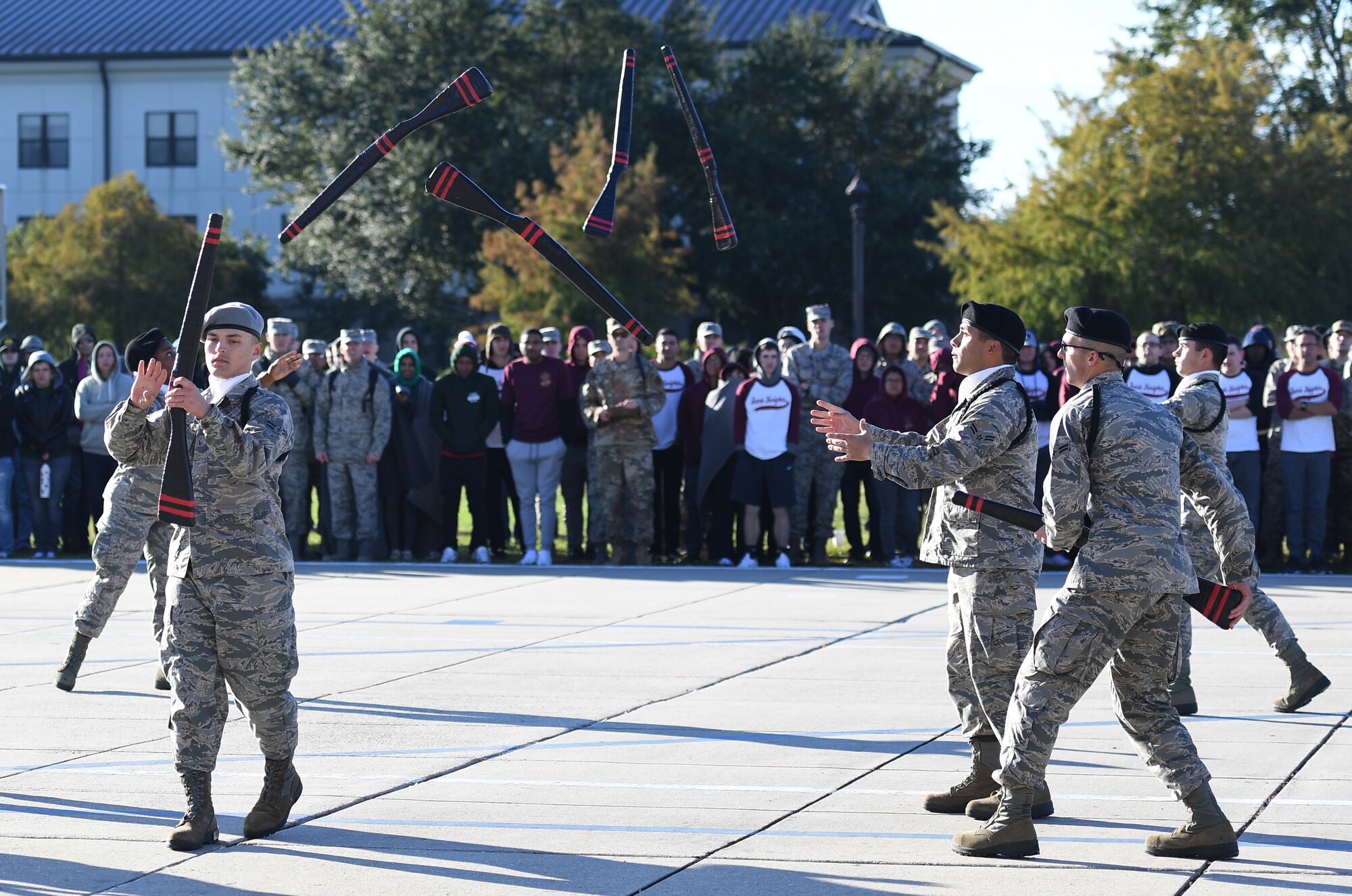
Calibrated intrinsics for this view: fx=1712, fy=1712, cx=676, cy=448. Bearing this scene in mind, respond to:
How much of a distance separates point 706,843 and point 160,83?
60833 mm

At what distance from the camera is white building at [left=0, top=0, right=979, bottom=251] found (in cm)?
6166

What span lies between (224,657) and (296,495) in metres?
10.9

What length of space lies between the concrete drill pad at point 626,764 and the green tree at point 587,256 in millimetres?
23435

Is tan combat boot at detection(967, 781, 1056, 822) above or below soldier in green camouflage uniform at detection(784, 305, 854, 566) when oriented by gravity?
below

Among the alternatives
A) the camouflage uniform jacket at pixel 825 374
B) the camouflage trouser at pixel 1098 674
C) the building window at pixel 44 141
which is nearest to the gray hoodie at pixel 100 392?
the camouflage uniform jacket at pixel 825 374

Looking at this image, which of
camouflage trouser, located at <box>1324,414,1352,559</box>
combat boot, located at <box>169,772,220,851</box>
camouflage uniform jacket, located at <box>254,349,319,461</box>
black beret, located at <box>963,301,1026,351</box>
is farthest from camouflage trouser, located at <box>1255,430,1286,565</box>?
combat boot, located at <box>169,772,220,851</box>

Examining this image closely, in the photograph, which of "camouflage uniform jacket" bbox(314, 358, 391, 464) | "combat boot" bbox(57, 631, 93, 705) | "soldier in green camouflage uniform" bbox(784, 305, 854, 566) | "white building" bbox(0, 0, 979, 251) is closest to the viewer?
"combat boot" bbox(57, 631, 93, 705)

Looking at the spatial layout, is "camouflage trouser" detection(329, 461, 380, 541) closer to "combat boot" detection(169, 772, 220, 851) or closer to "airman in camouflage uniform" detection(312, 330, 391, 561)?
"airman in camouflage uniform" detection(312, 330, 391, 561)

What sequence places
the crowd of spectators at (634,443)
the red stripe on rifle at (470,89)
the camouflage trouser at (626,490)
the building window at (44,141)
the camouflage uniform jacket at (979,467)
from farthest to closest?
the building window at (44,141) < the camouflage trouser at (626,490) < the crowd of spectators at (634,443) < the red stripe on rifle at (470,89) < the camouflage uniform jacket at (979,467)

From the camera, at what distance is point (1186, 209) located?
32688mm

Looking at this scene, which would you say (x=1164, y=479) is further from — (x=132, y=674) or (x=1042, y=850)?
(x=132, y=674)

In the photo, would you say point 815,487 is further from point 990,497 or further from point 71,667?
point 990,497

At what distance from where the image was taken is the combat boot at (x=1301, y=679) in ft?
29.1

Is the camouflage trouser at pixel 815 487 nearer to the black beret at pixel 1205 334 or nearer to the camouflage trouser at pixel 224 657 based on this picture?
the black beret at pixel 1205 334
